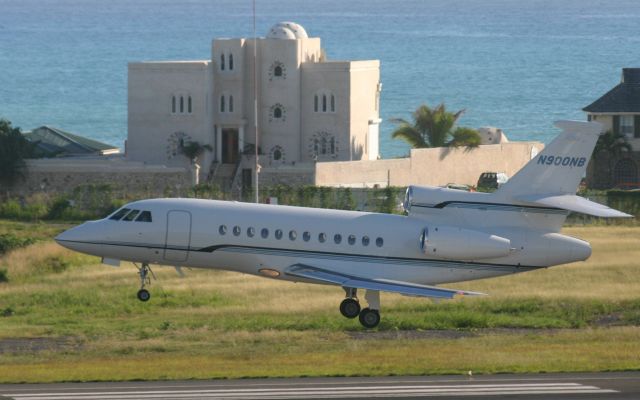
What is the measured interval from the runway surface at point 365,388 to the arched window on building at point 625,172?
199 feet

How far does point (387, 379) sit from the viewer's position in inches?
1732

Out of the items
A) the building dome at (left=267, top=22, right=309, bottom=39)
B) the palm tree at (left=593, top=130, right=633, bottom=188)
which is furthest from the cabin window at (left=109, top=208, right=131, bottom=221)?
the palm tree at (left=593, top=130, right=633, bottom=188)

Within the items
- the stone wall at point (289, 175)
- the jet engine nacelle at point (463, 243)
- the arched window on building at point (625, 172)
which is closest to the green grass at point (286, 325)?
the jet engine nacelle at point (463, 243)

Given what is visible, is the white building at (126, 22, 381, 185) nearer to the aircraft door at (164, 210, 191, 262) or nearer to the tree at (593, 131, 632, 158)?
the tree at (593, 131, 632, 158)

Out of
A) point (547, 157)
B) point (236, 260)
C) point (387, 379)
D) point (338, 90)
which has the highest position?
point (338, 90)

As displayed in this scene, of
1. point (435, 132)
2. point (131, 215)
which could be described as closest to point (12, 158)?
point (435, 132)

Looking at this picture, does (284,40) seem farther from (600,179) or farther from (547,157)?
(547,157)

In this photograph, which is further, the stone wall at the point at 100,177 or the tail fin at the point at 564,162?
the stone wall at the point at 100,177

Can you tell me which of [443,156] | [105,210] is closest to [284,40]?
[443,156]

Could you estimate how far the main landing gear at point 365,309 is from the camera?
49.1 m

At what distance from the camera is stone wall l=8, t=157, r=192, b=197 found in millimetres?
92438

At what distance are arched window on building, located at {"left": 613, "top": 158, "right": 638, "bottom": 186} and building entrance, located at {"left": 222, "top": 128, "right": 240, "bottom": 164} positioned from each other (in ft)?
76.4

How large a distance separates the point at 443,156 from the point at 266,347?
52.1 metres

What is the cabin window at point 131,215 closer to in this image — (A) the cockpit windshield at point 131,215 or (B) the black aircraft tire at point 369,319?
(A) the cockpit windshield at point 131,215
